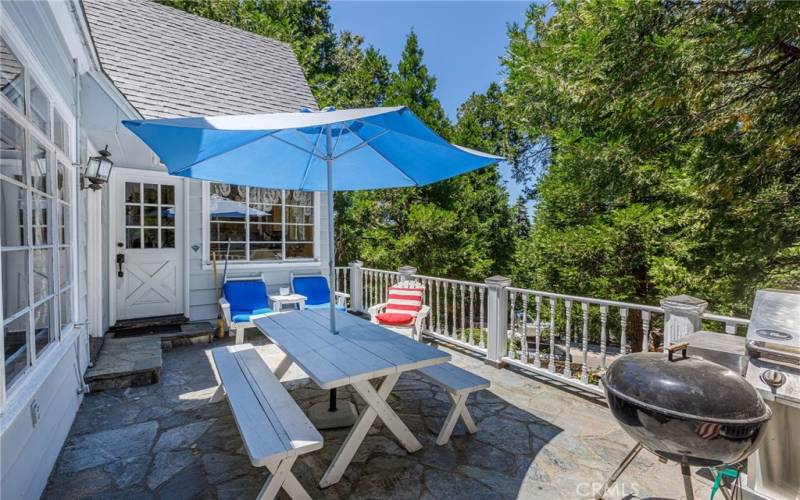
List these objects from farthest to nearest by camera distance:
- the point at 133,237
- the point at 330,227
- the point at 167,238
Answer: the point at 167,238
the point at 133,237
the point at 330,227

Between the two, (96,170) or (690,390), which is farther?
(96,170)

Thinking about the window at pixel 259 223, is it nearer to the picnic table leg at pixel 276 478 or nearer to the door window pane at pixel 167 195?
the door window pane at pixel 167 195

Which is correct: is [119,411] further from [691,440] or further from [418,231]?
[418,231]

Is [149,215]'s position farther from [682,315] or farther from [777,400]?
[777,400]

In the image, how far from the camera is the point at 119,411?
3.21 meters

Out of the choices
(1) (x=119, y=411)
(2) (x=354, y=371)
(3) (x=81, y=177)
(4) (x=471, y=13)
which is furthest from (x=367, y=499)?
(4) (x=471, y=13)

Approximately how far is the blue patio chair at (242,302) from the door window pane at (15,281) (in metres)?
2.85

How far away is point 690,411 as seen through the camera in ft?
4.80

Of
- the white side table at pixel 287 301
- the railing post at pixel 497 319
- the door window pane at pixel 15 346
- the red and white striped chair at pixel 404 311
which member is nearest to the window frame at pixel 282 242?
the white side table at pixel 287 301

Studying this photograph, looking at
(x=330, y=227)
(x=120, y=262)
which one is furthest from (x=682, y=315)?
(x=120, y=262)

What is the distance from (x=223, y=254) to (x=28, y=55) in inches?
158

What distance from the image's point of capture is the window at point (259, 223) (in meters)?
5.93

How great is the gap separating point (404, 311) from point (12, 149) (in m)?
3.73

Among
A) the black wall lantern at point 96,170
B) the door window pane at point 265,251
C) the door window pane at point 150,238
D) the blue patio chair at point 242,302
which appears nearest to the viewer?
the black wall lantern at point 96,170
